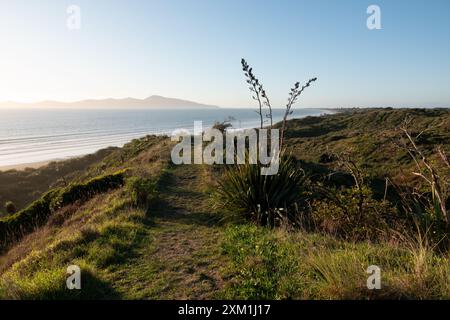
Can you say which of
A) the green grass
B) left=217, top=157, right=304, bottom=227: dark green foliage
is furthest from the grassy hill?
left=217, top=157, right=304, bottom=227: dark green foliage

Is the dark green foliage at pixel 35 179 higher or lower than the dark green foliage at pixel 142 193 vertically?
lower

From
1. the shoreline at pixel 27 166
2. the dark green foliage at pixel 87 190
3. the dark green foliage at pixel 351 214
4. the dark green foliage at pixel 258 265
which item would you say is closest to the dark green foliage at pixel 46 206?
the dark green foliage at pixel 87 190

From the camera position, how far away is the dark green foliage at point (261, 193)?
7355 mm

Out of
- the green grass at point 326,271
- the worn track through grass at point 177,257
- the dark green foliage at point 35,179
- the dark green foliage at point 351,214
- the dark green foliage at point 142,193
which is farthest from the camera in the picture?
the dark green foliage at point 35,179

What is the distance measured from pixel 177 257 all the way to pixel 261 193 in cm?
264

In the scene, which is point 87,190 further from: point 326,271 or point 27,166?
point 27,166

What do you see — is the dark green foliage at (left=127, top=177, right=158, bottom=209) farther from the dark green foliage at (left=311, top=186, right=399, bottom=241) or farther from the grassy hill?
the dark green foliage at (left=311, top=186, right=399, bottom=241)

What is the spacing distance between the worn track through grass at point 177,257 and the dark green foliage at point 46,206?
4.23 meters

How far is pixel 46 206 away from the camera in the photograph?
12.6 m

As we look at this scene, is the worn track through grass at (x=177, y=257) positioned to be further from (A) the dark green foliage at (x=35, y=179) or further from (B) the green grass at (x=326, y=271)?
(A) the dark green foliage at (x=35, y=179)

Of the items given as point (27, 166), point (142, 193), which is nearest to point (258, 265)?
point (142, 193)
